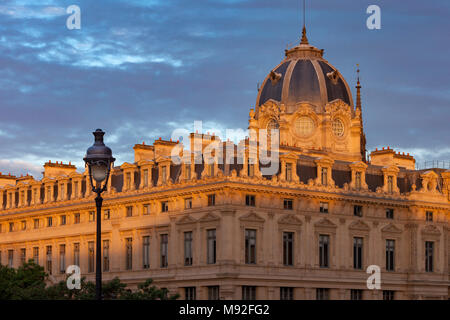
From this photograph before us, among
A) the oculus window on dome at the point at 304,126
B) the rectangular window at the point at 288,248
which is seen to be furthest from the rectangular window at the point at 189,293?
the oculus window on dome at the point at 304,126

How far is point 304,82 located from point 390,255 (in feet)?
76.5

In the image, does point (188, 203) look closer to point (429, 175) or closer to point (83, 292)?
point (83, 292)

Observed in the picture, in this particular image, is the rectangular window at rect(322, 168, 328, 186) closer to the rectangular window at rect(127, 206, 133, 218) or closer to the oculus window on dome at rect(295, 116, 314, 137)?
the oculus window on dome at rect(295, 116, 314, 137)

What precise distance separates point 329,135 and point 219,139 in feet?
56.2

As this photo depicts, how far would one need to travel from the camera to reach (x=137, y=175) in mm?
96688

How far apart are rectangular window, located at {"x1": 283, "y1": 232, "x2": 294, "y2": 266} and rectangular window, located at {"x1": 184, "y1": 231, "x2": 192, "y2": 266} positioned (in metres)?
8.17

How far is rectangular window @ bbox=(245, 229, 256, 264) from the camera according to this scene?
86312 mm

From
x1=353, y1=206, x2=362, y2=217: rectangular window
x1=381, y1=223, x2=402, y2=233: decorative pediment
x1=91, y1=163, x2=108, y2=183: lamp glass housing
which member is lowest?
x1=91, y1=163, x2=108, y2=183: lamp glass housing

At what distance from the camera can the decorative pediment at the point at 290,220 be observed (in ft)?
291

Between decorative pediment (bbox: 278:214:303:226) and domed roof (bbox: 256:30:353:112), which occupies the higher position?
domed roof (bbox: 256:30:353:112)

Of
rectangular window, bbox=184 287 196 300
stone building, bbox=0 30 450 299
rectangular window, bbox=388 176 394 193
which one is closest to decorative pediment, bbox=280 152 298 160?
stone building, bbox=0 30 450 299

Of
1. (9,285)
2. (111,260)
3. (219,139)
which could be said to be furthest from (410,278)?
(9,285)
